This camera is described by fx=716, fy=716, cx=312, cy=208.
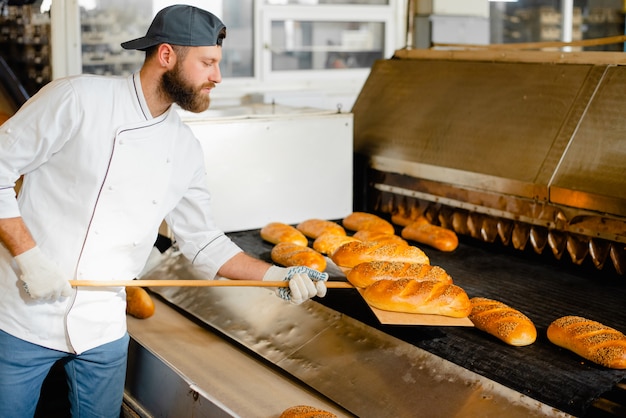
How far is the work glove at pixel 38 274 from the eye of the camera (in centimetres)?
206

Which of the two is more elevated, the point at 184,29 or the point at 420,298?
the point at 184,29

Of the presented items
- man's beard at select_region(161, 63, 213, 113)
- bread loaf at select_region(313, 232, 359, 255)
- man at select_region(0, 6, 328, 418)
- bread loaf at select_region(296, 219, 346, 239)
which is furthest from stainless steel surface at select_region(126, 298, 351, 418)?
man's beard at select_region(161, 63, 213, 113)

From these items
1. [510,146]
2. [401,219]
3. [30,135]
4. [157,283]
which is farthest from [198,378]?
[510,146]

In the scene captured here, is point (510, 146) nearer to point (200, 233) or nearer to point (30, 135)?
point (200, 233)

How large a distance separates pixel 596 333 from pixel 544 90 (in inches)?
56.2

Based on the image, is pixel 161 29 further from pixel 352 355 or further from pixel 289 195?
pixel 289 195

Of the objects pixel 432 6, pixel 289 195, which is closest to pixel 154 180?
pixel 289 195

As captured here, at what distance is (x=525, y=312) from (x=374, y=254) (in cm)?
64

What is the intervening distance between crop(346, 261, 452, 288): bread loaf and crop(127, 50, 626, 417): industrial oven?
14 centimetres

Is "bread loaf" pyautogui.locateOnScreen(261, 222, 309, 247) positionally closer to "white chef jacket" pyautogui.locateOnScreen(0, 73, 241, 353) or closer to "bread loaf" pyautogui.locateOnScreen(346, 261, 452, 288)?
"bread loaf" pyautogui.locateOnScreen(346, 261, 452, 288)

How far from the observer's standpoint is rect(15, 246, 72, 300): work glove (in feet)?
6.76

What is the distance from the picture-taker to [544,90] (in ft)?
10.5

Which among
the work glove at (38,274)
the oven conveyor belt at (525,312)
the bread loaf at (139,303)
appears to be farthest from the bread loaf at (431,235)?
the work glove at (38,274)

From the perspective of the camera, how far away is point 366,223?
11.3 ft
